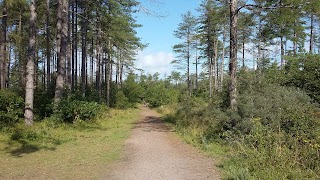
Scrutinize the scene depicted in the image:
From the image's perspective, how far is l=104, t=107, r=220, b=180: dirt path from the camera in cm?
584

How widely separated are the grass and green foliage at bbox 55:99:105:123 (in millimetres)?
742

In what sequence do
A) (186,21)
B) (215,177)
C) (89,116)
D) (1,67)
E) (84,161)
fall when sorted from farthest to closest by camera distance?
(186,21) < (1,67) < (89,116) < (84,161) < (215,177)

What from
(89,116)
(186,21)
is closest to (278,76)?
(89,116)

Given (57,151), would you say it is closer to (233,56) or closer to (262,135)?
(262,135)

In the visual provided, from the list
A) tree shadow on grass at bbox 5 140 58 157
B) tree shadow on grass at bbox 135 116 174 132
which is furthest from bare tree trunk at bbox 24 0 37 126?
tree shadow on grass at bbox 135 116 174 132

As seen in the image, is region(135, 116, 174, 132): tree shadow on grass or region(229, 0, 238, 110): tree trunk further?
region(135, 116, 174, 132): tree shadow on grass

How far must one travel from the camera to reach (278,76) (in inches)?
606

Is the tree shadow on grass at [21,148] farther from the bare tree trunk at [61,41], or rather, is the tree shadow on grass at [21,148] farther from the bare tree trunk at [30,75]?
the bare tree trunk at [61,41]

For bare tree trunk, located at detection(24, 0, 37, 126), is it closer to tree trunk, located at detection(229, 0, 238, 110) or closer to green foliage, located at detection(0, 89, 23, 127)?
green foliage, located at detection(0, 89, 23, 127)

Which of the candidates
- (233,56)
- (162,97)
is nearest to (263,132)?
(233,56)

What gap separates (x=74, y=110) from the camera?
1326cm

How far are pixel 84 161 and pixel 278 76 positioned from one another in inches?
477

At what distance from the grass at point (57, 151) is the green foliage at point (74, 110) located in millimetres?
742

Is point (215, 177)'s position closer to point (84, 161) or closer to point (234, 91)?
point (84, 161)
